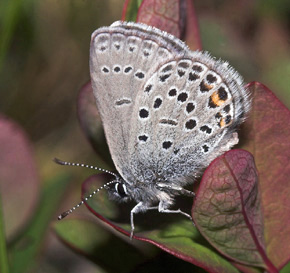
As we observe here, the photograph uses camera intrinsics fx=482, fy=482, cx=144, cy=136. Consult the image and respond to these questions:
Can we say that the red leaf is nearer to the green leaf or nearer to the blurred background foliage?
the blurred background foliage

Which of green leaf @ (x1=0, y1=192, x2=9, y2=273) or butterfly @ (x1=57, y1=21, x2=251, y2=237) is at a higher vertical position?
butterfly @ (x1=57, y1=21, x2=251, y2=237)

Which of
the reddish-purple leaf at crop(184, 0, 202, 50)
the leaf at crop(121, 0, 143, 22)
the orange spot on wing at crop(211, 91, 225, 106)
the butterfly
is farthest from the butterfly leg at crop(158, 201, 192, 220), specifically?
the leaf at crop(121, 0, 143, 22)

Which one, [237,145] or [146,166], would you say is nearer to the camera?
[237,145]

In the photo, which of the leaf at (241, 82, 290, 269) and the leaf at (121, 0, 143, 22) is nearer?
the leaf at (241, 82, 290, 269)

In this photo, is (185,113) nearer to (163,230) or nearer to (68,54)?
(163,230)

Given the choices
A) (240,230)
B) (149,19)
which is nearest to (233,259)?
(240,230)

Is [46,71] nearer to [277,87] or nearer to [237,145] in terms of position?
[277,87]

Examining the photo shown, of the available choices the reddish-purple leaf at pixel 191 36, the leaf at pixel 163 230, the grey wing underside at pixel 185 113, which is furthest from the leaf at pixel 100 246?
the reddish-purple leaf at pixel 191 36

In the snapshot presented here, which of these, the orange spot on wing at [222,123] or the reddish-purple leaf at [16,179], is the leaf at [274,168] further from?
the reddish-purple leaf at [16,179]
